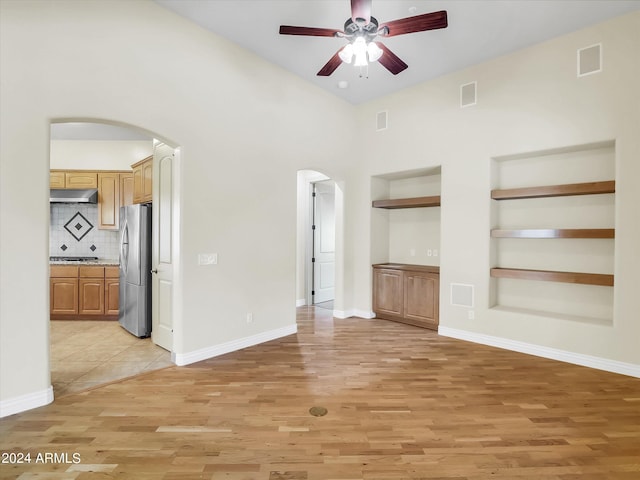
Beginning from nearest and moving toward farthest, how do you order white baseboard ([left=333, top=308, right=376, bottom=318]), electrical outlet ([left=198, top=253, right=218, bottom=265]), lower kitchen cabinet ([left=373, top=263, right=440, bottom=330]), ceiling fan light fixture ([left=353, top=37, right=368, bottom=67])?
ceiling fan light fixture ([left=353, top=37, right=368, bottom=67]), electrical outlet ([left=198, top=253, right=218, bottom=265]), lower kitchen cabinet ([left=373, top=263, right=440, bottom=330]), white baseboard ([left=333, top=308, right=376, bottom=318])

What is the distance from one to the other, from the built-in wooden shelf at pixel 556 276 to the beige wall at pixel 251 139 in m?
0.14

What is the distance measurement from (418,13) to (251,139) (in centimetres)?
231

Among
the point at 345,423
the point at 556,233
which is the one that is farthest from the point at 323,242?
the point at 345,423

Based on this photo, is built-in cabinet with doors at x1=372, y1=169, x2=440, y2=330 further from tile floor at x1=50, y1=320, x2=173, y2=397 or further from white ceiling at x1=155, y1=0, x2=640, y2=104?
tile floor at x1=50, y1=320, x2=173, y2=397

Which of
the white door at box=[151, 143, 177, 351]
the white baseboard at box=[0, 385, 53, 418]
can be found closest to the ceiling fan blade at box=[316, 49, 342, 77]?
the white door at box=[151, 143, 177, 351]

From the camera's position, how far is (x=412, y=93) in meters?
5.00

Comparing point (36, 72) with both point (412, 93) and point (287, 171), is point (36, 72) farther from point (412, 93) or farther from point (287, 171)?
point (412, 93)

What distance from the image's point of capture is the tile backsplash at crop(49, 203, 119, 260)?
6125mm

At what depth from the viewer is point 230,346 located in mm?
3936

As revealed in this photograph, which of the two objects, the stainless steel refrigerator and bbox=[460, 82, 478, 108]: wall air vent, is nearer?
the stainless steel refrigerator

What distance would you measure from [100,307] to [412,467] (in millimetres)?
5400

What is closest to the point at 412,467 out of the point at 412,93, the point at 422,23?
the point at 422,23

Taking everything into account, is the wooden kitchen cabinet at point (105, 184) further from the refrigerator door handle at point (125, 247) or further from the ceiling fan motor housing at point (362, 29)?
the ceiling fan motor housing at point (362, 29)

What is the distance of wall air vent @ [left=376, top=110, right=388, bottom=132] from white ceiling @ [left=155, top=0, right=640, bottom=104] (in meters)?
0.94
